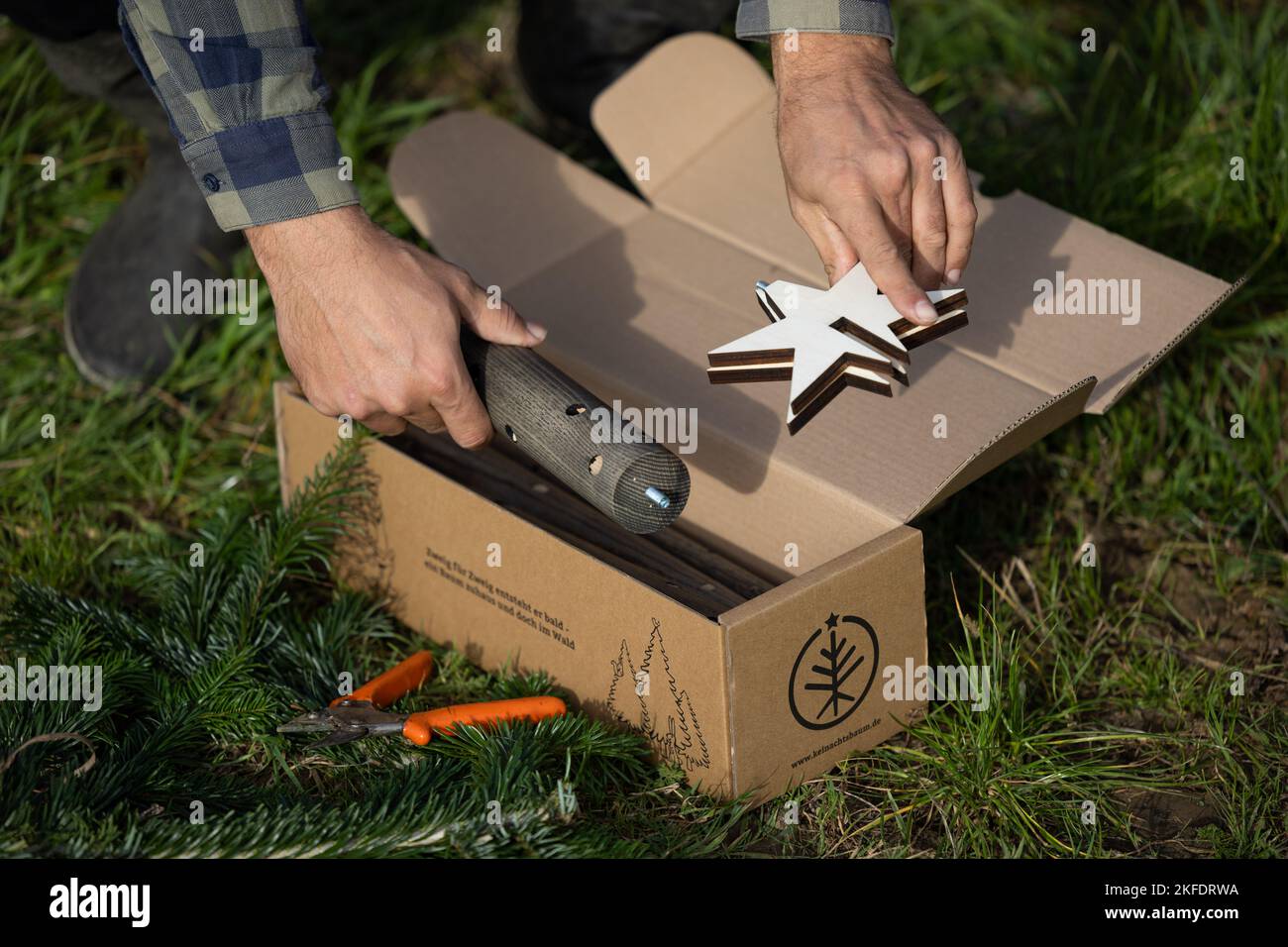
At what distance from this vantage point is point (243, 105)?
5.39ft

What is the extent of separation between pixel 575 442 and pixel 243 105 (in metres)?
0.60

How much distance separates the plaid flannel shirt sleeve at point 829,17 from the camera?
5.69ft

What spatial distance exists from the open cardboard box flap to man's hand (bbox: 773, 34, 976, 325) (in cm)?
22

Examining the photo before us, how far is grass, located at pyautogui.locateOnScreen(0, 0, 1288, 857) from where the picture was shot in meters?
1.67

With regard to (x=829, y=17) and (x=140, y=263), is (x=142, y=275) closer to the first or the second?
(x=140, y=263)

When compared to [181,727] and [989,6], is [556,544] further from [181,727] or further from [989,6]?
[989,6]

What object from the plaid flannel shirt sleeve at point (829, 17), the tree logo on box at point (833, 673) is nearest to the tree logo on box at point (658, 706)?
the tree logo on box at point (833, 673)

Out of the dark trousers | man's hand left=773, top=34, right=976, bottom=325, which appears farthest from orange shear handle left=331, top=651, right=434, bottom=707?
the dark trousers

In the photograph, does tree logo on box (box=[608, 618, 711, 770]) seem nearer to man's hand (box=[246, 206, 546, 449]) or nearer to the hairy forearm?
man's hand (box=[246, 206, 546, 449])

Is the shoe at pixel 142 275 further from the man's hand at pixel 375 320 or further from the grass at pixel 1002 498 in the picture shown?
the man's hand at pixel 375 320

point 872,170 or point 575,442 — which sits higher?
point 872,170

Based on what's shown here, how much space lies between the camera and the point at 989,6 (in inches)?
122

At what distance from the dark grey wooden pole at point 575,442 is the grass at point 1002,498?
0.31 metres

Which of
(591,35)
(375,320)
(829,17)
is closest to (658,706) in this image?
(375,320)
